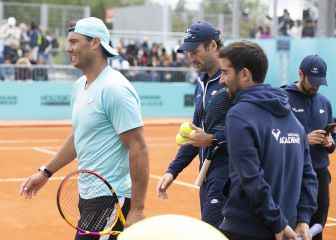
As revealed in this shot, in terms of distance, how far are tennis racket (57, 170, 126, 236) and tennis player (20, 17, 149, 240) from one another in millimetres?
60

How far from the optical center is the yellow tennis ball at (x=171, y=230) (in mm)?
3111

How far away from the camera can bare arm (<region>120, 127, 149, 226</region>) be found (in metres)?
4.68

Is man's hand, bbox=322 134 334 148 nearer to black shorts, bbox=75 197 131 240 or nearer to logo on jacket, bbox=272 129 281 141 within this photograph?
black shorts, bbox=75 197 131 240

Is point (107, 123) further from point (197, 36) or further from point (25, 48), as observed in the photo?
point (25, 48)

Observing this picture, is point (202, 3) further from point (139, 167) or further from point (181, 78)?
point (139, 167)

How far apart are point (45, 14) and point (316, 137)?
80.1ft

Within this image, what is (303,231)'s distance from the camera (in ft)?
13.2

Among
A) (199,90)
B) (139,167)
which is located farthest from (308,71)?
(139,167)

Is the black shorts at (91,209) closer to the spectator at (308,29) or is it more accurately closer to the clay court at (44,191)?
the clay court at (44,191)

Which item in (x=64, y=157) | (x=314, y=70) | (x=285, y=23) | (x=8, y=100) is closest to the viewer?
(x=64, y=157)

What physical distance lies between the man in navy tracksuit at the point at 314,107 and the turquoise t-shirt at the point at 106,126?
2191 millimetres

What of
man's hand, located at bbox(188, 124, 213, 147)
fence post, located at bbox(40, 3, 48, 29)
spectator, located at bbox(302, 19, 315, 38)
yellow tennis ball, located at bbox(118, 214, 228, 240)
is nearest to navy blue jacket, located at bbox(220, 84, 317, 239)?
yellow tennis ball, located at bbox(118, 214, 228, 240)

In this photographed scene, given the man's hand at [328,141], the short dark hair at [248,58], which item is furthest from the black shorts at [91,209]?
the man's hand at [328,141]

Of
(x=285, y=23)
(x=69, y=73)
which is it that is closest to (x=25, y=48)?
(x=69, y=73)
